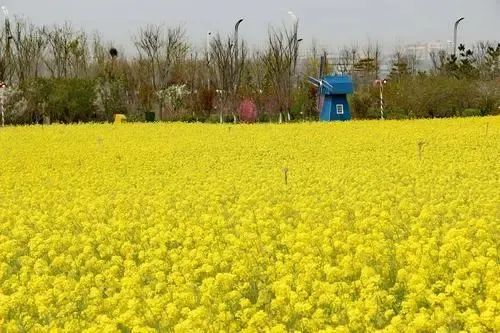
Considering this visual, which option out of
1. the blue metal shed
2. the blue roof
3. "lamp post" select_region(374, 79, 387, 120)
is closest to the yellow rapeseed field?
the blue roof

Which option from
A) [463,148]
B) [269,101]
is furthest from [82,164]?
[269,101]

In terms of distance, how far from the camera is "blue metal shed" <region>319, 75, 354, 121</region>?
3528cm

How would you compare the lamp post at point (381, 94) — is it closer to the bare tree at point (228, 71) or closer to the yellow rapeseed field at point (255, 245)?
the bare tree at point (228, 71)

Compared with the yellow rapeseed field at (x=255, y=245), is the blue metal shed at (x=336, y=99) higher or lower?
higher

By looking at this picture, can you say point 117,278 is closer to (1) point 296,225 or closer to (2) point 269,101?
(1) point 296,225

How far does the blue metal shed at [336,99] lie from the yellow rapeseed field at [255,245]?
1873cm

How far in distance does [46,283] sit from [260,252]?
195 cm

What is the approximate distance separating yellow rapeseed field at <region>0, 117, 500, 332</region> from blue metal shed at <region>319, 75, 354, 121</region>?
18726 mm

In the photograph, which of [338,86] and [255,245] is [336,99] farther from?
[255,245]

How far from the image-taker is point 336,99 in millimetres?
36000

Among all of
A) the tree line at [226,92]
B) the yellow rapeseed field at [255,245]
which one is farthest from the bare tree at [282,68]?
the yellow rapeseed field at [255,245]

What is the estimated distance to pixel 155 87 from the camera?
168 feet

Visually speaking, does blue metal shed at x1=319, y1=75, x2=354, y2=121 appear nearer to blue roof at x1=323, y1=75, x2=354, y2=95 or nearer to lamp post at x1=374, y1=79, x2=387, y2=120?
blue roof at x1=323, y1=75, x2=354, y2=95

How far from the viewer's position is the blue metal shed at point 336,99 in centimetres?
3528
